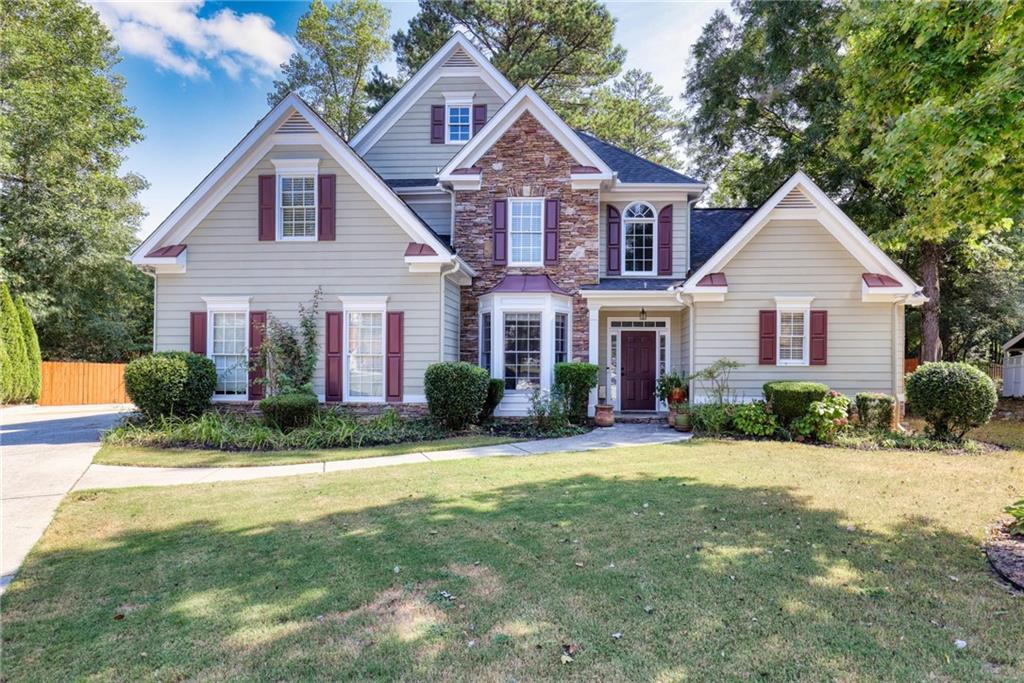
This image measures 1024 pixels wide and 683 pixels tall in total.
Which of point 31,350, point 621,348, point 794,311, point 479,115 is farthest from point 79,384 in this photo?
point 794,311

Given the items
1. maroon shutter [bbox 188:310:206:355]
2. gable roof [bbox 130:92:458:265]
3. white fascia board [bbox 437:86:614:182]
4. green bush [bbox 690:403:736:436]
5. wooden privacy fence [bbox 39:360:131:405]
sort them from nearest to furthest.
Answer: green bush [bbox 690:403:736:436] < gable roof [bbox 130:92:458:265] < maroon shutter [bbox 188:310:206:355] < white fascia board [bbox 437:86:614:182] < wooden privacy fence [bbox 39:360:131:405]

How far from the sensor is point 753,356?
1319cm

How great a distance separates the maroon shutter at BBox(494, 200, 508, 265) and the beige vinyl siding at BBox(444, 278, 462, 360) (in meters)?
1.46

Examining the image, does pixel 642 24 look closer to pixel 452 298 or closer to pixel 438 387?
pixel 452 298

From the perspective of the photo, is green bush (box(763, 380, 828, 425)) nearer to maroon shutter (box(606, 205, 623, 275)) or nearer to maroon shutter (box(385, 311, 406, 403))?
maroon shutter (box(606, 205, 623, 275))

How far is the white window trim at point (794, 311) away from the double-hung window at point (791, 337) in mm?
51

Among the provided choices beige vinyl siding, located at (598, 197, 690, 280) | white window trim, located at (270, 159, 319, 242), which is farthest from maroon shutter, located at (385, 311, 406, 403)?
beige vinyl siding, located at (598, 197, 690, 280)

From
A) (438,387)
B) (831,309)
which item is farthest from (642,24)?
(438,387)

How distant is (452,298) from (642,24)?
1171cm

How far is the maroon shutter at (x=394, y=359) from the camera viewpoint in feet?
41.3

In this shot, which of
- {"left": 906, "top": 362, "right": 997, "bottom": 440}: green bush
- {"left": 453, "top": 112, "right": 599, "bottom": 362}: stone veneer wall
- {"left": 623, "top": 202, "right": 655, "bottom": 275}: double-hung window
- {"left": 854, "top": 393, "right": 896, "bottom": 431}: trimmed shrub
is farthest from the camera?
{"left": 623, "top": 202, "right": 655, "bottom": 275}: double-hung window

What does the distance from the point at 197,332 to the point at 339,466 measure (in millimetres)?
6745

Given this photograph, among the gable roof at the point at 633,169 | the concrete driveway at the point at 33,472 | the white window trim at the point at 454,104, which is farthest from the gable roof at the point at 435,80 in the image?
the concrete driveway at the point at 33,472

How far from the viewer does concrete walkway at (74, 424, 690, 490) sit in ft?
24.6
